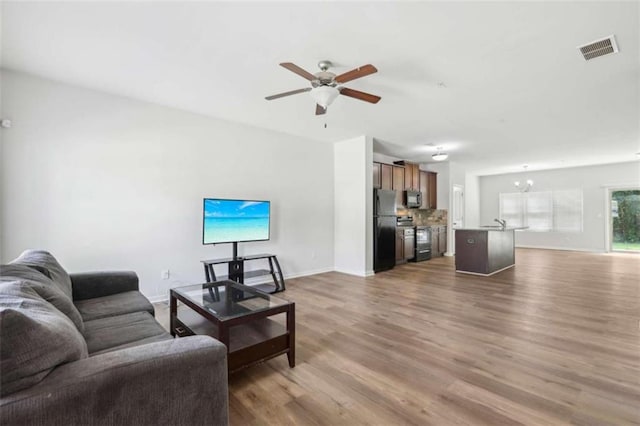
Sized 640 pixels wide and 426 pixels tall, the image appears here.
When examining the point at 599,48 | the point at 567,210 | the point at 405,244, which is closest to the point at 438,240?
the point at 405,244

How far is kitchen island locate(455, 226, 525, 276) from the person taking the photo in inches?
223

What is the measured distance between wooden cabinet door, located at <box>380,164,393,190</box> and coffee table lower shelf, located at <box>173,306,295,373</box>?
4.65m

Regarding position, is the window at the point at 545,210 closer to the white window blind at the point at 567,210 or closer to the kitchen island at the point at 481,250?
the white window blind at the point at 567,210

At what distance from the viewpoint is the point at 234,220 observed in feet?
14.3

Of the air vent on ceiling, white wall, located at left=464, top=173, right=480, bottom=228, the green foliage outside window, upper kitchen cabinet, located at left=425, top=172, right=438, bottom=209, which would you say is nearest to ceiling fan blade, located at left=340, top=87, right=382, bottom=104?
the air vent on ceiling

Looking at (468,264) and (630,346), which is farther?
(468,264)

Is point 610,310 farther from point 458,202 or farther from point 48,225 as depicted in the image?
point 48,225

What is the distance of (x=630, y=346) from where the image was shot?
2.59 m

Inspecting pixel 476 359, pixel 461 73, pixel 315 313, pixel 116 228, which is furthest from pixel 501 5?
pixel 116 228

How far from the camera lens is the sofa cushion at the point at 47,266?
6.56 ft

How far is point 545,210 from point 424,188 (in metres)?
4.86

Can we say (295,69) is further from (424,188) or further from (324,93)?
(424,188)

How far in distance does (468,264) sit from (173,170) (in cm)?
553

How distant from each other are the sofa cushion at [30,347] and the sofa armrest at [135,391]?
0.10 ft
